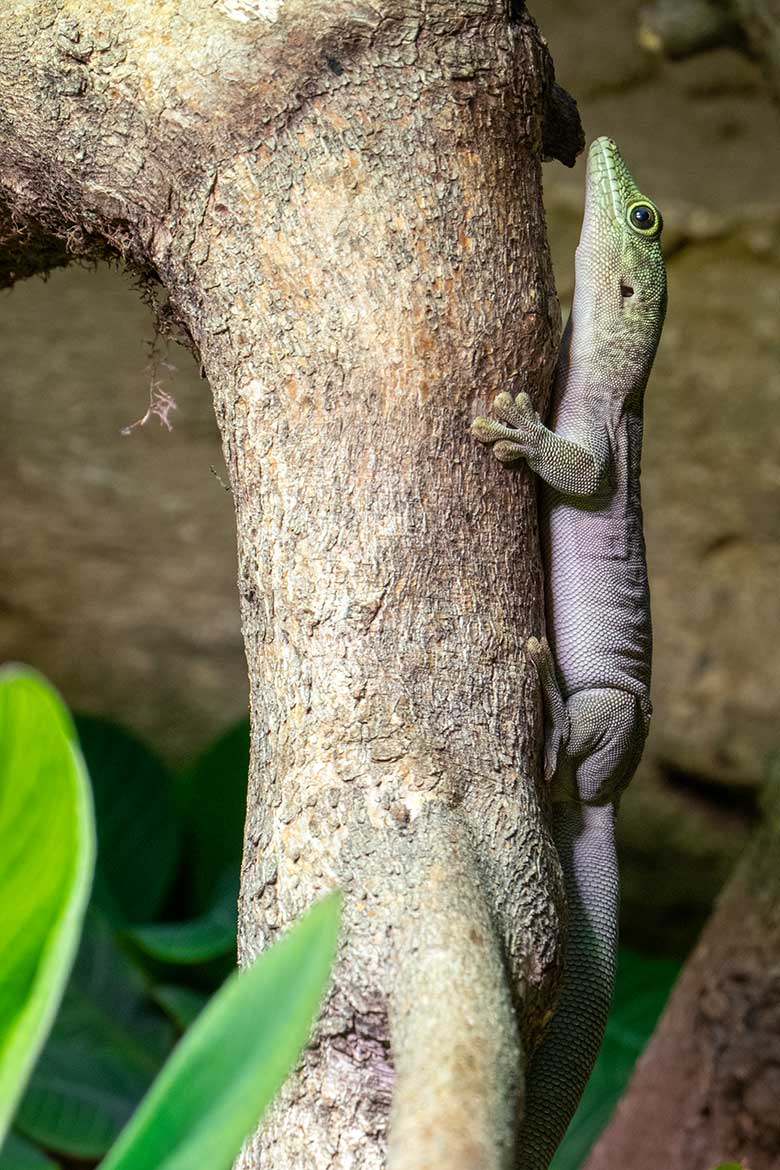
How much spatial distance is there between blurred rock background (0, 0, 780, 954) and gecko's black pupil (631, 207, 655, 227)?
1.95 meters

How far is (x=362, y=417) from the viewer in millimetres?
1415

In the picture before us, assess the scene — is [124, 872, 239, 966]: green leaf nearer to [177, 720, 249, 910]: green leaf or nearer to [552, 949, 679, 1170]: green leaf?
[177, 720, 249, 910]: green leaf

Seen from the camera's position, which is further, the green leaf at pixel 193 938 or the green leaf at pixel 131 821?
the green leaf at pixel 131 821

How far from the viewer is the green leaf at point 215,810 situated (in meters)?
3.56

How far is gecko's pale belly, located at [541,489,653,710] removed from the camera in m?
1.80

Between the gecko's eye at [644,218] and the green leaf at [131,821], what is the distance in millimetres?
2300

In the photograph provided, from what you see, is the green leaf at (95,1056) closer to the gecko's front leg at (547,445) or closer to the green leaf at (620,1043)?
the green leaf at (620,1043)

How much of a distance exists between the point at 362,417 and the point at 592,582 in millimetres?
580

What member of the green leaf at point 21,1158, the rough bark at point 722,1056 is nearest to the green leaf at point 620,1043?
the rough bark at point 722,1056

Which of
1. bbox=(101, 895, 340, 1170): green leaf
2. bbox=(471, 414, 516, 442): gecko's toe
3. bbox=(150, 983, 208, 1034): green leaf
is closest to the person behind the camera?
bbox=(101, 895, 340, 1170): green leaf

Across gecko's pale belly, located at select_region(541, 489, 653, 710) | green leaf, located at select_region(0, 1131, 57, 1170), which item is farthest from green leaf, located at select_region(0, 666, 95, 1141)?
green leaf, located at select_region(0, 1131, 57, 1170)

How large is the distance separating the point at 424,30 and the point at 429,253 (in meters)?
0.31

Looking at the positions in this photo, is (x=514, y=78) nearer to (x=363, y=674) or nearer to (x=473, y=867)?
(x=363, y=674)

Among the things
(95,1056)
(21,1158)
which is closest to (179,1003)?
(95,1056)
